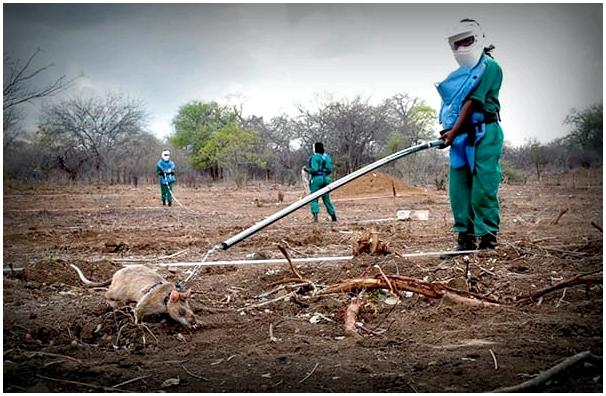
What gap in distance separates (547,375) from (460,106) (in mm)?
2711

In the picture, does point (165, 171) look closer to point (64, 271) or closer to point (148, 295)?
point (64, 271)

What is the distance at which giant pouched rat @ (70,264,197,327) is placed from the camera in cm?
278

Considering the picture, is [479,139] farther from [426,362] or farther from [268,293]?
[426,362]

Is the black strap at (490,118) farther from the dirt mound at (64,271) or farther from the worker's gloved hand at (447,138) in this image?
the dirt mound at (64,271)

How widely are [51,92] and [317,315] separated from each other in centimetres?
321

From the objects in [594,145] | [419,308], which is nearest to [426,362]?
[419,308]

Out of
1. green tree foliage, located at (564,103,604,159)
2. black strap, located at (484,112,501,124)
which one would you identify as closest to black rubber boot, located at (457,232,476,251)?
black strap, located at (484,112,501,124)

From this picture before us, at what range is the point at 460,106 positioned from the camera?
4270 millimetres

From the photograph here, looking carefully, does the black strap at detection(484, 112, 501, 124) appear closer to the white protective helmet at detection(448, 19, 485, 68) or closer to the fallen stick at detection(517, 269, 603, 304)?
the white protective helmet at detection(448, 19, 485, 68)

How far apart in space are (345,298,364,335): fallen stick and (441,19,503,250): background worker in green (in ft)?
5.64

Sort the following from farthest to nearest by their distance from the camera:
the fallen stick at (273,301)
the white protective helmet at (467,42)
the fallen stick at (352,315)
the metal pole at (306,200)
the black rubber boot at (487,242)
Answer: the black rubber boot at (487,242) → the white protective helmet at (467,42) → the metal pole at (306,200) → the fallen stick at (273,301) → the fallen stick at (352,315)

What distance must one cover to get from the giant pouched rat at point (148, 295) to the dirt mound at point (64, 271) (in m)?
0.87

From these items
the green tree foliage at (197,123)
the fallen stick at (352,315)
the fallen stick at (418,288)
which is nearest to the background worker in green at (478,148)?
the fallen stick at (418,288)

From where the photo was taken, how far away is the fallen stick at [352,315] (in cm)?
266
